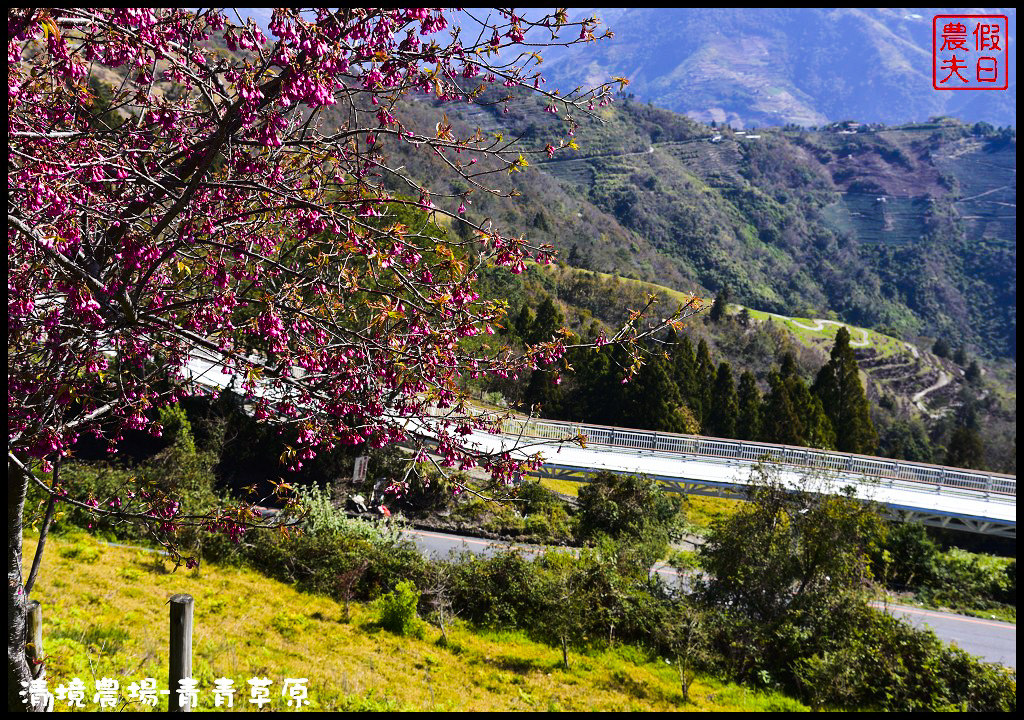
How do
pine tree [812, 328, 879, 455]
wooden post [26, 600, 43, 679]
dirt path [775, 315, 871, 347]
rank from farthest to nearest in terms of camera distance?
dirt path [775, 315, 871, 347] → pine tree [812, 328, 879, 455] → wooden post [26, 600, 43, 679]

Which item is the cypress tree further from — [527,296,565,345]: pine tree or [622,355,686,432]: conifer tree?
[527,296,565,345]: pine tree

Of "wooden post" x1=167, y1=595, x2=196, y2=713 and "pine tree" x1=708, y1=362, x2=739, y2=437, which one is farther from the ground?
"pine tree" x1=708, y1=362, x2=739, y2=437

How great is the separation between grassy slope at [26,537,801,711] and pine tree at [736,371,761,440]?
19489mm

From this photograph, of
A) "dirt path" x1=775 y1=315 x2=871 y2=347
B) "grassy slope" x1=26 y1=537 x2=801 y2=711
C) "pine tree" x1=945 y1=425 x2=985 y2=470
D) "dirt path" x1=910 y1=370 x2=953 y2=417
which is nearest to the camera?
"grassy slope" x1=26 y1=537 x2=801 y2=711

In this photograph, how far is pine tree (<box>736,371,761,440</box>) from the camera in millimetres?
28203

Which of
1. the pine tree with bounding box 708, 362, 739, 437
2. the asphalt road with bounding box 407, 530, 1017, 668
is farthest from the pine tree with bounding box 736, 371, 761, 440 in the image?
the asphalt road with bounding box 407, 530, 1017, 668

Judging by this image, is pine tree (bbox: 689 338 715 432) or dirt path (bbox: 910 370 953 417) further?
dirt path (bbox: 910 370 953 417)

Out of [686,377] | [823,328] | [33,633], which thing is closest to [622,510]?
[33,633]

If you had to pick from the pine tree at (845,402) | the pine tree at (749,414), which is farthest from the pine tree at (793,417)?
the pine tree at (845,402)

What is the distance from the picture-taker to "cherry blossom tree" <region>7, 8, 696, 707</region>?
2.94 meters

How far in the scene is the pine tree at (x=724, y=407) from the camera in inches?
1141

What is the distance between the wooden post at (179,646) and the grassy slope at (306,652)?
1243 mm

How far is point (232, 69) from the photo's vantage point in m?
2.99

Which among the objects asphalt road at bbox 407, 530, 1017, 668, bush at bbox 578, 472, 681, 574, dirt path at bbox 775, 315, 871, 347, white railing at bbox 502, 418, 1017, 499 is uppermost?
dirt path at bbox 775, 315, 871, 347
